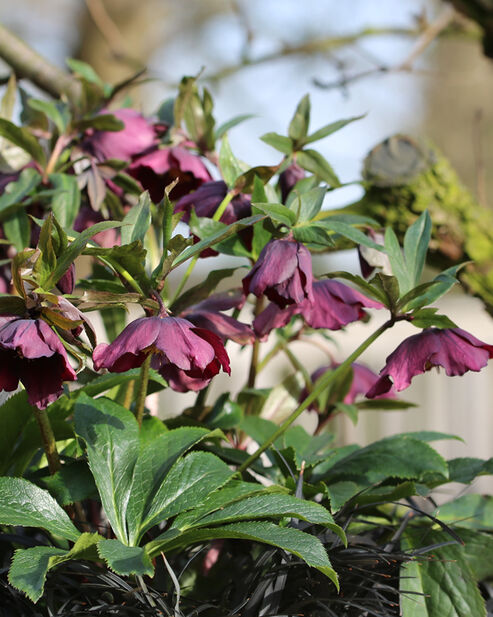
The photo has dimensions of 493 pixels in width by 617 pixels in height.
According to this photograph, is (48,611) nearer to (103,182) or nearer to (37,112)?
(103,182)

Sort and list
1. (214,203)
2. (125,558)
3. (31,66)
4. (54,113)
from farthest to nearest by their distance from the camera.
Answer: (31,66) < (54,113) < (214,203) < (125,558)

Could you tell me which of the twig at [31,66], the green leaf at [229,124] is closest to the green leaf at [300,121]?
the green leaf at [229,124]

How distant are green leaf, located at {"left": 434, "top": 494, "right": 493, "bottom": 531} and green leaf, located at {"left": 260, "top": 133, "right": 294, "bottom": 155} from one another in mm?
379

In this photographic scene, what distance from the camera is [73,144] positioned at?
2.42 feet

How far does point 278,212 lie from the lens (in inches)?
20.2

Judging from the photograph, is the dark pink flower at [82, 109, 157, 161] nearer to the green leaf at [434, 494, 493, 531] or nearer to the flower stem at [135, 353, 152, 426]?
the flower stem at [135, 353, 152, 426]

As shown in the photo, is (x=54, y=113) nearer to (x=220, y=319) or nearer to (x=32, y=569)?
(x=220, y=319)

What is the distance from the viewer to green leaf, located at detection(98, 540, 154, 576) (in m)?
0.39

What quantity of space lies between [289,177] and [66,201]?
22 cm

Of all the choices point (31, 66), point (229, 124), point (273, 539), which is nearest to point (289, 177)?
point (229, 124)

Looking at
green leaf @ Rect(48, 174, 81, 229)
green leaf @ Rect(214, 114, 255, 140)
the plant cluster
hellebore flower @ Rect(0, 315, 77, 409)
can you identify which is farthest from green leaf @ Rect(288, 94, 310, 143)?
hellebore flower @ Rect(0, 315, 77, 409)

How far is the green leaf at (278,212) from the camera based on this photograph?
1.63 feet

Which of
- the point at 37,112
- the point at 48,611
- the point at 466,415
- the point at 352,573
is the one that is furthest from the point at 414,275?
the point at 466,415

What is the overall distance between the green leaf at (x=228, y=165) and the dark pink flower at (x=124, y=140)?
12 cm
